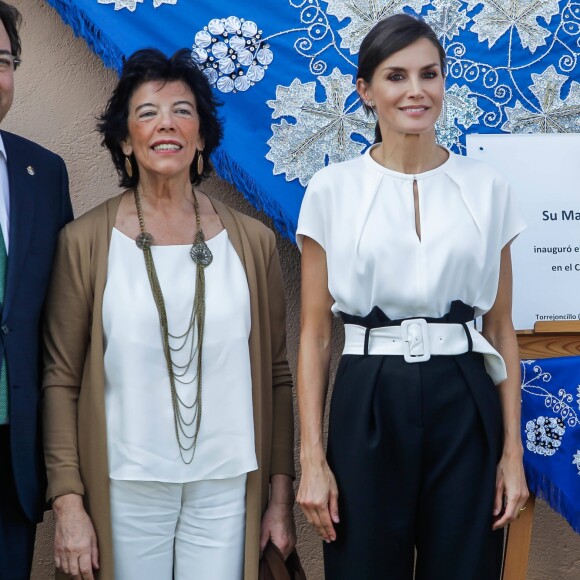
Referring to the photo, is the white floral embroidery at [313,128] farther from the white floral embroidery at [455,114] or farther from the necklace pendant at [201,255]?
the necklace pendant at [201,255]

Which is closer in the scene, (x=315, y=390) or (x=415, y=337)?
(x=415, y=337)

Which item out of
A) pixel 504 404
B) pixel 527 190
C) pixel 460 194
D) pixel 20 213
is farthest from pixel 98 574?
pixel 527 190

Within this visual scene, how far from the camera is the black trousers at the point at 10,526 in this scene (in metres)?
2.35

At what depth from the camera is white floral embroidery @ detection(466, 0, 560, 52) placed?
3.16 metres

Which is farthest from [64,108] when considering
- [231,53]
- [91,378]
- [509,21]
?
[509,21]

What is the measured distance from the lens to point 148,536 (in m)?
2.38

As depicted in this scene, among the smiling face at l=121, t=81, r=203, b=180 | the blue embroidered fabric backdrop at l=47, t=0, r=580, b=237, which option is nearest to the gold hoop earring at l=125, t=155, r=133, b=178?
the smiling face at l=121, t=81, r=203, b=180

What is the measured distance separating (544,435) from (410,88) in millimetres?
1081

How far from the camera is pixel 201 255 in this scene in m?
2.46

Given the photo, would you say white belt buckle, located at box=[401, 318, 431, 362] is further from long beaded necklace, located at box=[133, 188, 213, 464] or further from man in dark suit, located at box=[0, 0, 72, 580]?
man in dark suit, located at box=[0, 0, 72, 580]

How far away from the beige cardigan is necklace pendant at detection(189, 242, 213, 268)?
0.09m

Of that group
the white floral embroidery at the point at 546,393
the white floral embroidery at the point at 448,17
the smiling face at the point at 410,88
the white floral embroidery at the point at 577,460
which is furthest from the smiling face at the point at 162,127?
the white floral embroidery at the point at 577,460

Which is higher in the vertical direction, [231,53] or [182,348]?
[231,53]

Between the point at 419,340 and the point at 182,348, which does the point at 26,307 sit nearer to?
the point at 182,348
